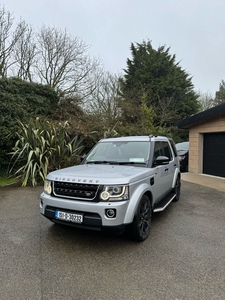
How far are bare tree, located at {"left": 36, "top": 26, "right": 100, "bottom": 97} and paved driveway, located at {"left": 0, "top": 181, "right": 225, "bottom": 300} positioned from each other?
1284 centimetres

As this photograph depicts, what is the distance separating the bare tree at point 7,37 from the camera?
14320 mm

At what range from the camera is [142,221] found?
134 inches

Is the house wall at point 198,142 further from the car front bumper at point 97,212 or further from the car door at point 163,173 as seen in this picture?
the car front bumper at point 97,212

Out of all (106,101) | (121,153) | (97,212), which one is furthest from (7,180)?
(106,101)

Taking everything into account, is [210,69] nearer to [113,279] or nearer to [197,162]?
[197,162]

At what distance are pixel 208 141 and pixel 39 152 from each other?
7.53 m

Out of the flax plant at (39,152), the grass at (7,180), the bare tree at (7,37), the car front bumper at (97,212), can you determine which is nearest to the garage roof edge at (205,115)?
the flax plant at (39,152)

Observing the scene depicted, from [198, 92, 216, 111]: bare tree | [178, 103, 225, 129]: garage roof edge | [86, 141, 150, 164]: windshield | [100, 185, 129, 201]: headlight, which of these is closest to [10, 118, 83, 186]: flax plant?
[86, 141, 150, 164]: windshield

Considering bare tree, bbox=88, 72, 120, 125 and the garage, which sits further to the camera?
bare tree, bbox=88, 72, 120, 125

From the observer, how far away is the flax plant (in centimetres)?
759

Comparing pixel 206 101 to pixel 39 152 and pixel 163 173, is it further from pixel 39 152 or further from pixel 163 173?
pixel 163 173

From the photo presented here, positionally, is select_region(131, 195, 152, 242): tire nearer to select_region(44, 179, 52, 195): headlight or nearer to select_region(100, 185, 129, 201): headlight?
select_region(100, 185, 129, 201): headlight

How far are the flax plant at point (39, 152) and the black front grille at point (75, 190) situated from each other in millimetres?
4410

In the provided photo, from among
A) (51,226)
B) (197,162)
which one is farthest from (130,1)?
(51,226)
